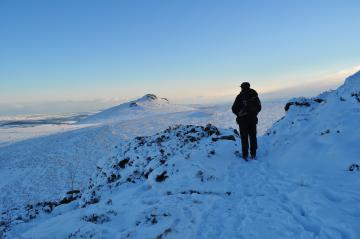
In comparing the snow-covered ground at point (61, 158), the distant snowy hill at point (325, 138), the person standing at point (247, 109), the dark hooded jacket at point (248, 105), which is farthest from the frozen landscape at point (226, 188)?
the snow-covered ground at point (61, 158)

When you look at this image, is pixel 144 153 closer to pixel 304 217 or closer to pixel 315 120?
pixel 315 120

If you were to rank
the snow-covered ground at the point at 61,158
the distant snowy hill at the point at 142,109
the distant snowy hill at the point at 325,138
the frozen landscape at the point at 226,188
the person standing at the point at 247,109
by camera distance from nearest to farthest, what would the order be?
1. the frozen landscape at the point at 226,188
2. the distant snowy hill at the point at 325,138
3. the person standing at the point at 247,109
4. the snow-covered ground at the point at 61,158
5. the distant snowy hill at the point at 142,109

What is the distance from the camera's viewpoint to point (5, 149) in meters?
49.7

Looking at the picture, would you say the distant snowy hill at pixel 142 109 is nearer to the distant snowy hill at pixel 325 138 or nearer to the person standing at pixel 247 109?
the distant snowy hill at pixel 325 138

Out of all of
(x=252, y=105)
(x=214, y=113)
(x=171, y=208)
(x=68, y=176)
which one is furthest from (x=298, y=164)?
(x=214, y=113)

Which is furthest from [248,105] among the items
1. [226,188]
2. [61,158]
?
[61,158]

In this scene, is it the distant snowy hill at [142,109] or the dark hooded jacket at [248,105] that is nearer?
the dark hooded jacket at [248,105]

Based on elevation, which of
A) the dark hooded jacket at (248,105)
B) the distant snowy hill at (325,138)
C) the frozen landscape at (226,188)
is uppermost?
the dark hooded jacket at (248,105)

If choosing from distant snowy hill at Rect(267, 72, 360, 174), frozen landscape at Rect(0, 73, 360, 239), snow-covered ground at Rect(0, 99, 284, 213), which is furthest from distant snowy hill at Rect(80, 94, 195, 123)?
distant snowy hill at Rect(267, 72, 360, 174)

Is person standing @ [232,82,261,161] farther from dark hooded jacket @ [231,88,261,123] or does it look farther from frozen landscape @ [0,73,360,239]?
frozen landscape @ [0,73,360,239]

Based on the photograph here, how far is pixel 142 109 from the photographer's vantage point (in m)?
94.8

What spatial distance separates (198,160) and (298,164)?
12.2ft

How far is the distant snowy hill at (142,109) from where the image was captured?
291ft

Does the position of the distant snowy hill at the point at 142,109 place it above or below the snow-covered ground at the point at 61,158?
above
